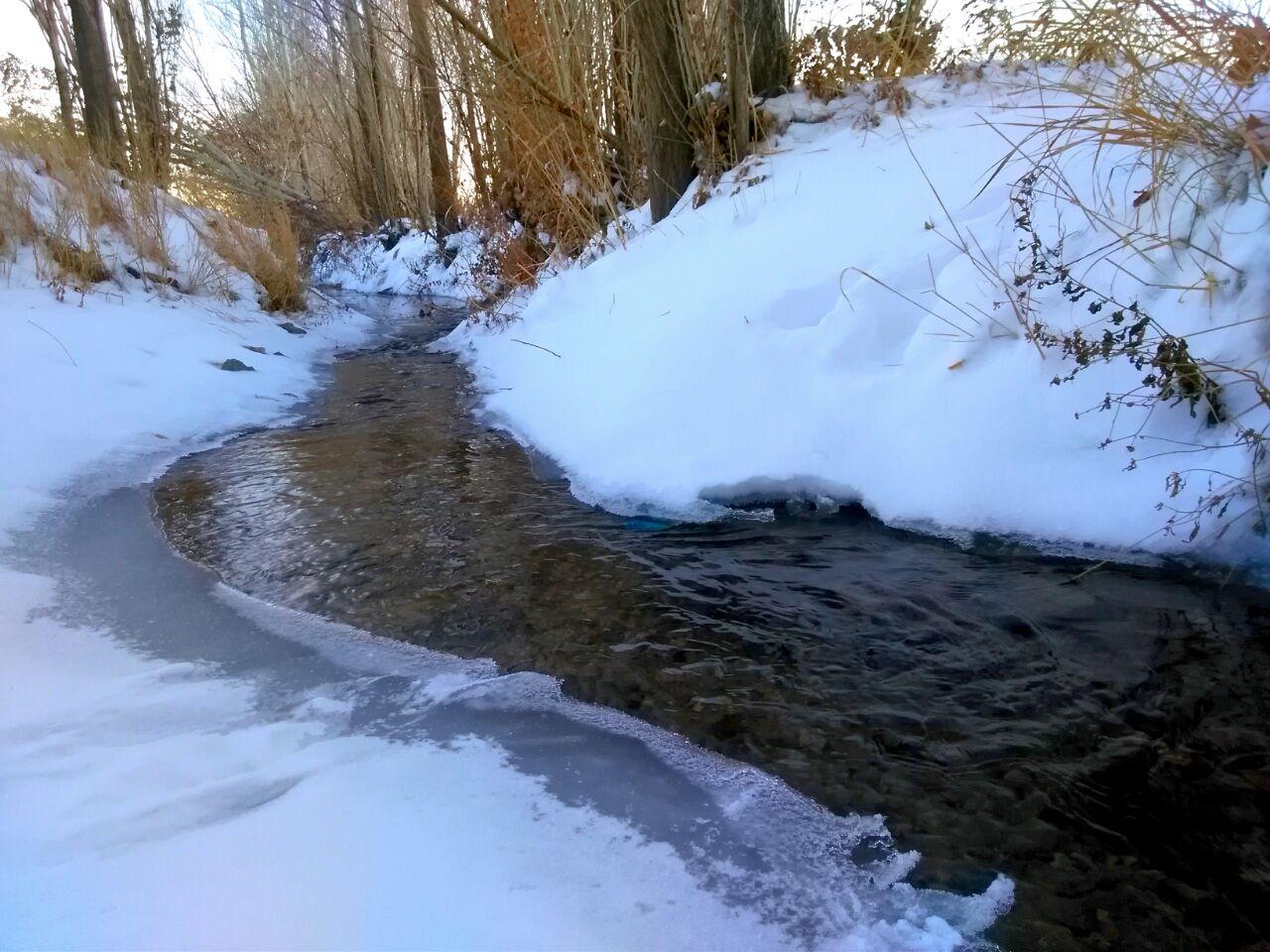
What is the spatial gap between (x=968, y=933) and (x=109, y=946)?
1.16m

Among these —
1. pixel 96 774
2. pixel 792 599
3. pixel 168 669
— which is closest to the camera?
pixel 96 774

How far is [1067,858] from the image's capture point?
1.27 metres

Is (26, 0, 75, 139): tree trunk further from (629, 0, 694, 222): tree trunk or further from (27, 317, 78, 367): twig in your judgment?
(629, 0, 694, 222): tree trunk

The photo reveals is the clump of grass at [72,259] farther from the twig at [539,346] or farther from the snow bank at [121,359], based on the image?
the twig at [539,346]

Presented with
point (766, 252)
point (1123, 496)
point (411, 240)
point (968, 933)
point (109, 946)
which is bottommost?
point (968, 933)

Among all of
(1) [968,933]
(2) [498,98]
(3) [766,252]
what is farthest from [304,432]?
(1) [968,933]

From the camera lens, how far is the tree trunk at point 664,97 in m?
4.80

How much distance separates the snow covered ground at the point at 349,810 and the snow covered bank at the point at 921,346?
1.27 meters

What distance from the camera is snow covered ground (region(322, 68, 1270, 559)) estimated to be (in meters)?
2.23

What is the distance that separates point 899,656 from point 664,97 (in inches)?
165

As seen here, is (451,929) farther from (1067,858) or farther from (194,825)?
(1067,858)

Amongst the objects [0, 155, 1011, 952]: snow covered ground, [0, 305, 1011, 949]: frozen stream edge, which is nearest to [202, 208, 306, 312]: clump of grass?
[0, 155, 1011, 952]: snow covered ground

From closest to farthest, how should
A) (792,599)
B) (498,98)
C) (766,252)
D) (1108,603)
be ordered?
(1108,603), (792,599), (766,252), (498,98)

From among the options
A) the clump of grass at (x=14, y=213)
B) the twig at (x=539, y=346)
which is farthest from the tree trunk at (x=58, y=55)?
the twig at (x=539, y=346)
